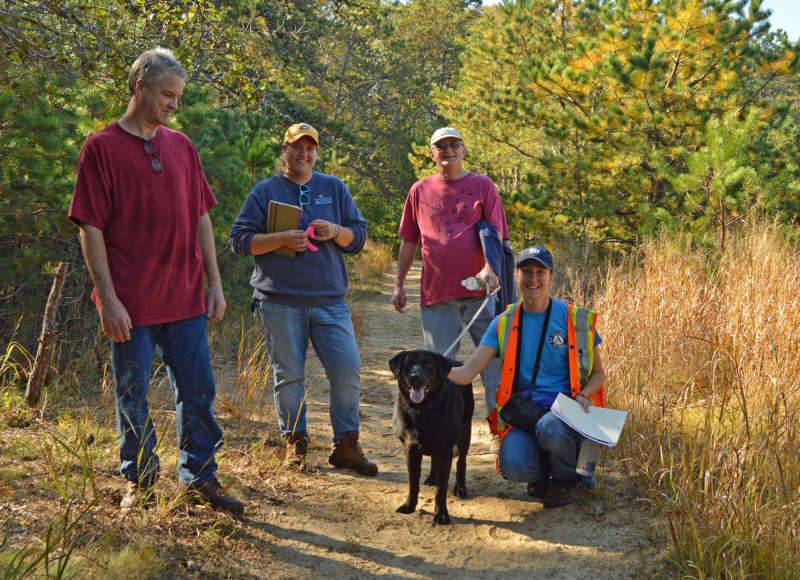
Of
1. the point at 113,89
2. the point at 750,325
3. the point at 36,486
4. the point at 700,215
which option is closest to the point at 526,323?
the point at 750,325

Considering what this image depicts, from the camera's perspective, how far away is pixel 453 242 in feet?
13.8

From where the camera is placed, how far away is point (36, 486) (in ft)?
10.7

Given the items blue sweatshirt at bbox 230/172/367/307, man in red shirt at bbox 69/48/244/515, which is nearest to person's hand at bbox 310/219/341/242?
blue sweatshirt at bbox 230/172/367/307

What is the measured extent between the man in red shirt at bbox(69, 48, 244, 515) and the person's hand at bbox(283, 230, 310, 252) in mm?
633

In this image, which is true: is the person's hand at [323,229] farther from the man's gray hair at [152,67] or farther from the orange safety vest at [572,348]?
the man's gray hair at [152,67]

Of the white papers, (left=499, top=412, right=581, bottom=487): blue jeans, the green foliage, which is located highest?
the green foliage

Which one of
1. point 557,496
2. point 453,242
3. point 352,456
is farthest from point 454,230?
point 557,496

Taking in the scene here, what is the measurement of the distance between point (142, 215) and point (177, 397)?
89cm

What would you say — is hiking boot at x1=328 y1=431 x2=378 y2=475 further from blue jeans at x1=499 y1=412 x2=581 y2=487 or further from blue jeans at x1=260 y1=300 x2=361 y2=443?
blue jeans at x1=499 y1=412 x2=581 y2=487

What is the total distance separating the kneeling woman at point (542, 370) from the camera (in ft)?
11.6

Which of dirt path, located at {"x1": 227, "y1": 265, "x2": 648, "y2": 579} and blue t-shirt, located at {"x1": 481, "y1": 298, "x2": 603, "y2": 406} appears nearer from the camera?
dirt path, located at {"x1": 227, "y1": 265, "x2": 648, "y2": 579}

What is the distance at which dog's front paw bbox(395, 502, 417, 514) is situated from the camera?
363cm

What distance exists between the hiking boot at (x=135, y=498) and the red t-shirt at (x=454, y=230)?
2.04m

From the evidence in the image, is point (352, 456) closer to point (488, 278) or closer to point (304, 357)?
point (304, 357)
